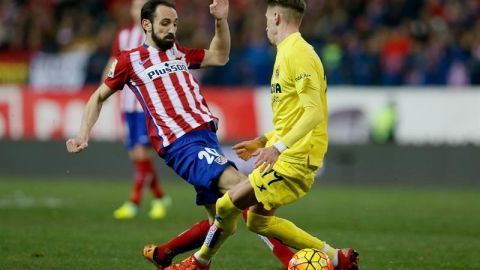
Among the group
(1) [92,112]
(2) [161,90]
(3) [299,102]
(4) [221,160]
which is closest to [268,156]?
(3) [299,102]

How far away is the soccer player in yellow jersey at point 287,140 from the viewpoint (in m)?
6.89

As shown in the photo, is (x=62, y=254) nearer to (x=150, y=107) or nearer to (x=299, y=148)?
(x=150, y=107)

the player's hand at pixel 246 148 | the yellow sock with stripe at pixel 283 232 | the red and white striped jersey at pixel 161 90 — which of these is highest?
the red and white striped jersey at pixel 161 90

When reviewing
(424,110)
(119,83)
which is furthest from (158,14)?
(424,110)

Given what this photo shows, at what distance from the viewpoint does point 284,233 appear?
24.8ft

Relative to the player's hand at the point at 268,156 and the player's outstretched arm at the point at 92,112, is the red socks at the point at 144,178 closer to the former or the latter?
the player's outstretched arm at the point at 92,112

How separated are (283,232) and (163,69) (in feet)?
5.30

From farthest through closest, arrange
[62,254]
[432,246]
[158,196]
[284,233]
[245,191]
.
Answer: [158,196] → [432,246] → [62,254] → [284,233] → [245,191]

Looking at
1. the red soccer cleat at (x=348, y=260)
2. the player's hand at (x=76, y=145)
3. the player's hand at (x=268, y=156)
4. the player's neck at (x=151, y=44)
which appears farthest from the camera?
the player's neck at (x=151, y=44)

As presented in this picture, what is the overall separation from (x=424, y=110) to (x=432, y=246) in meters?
9.27

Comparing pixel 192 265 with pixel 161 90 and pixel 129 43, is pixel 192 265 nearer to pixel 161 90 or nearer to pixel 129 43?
pixel 161 90

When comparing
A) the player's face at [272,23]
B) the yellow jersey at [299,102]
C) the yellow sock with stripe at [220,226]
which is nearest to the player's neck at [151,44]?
the player's face at [272,23]

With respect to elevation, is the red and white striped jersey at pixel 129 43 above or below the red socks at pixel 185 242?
above

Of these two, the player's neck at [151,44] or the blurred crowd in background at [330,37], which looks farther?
the blurred crowd in background at [330,37]
